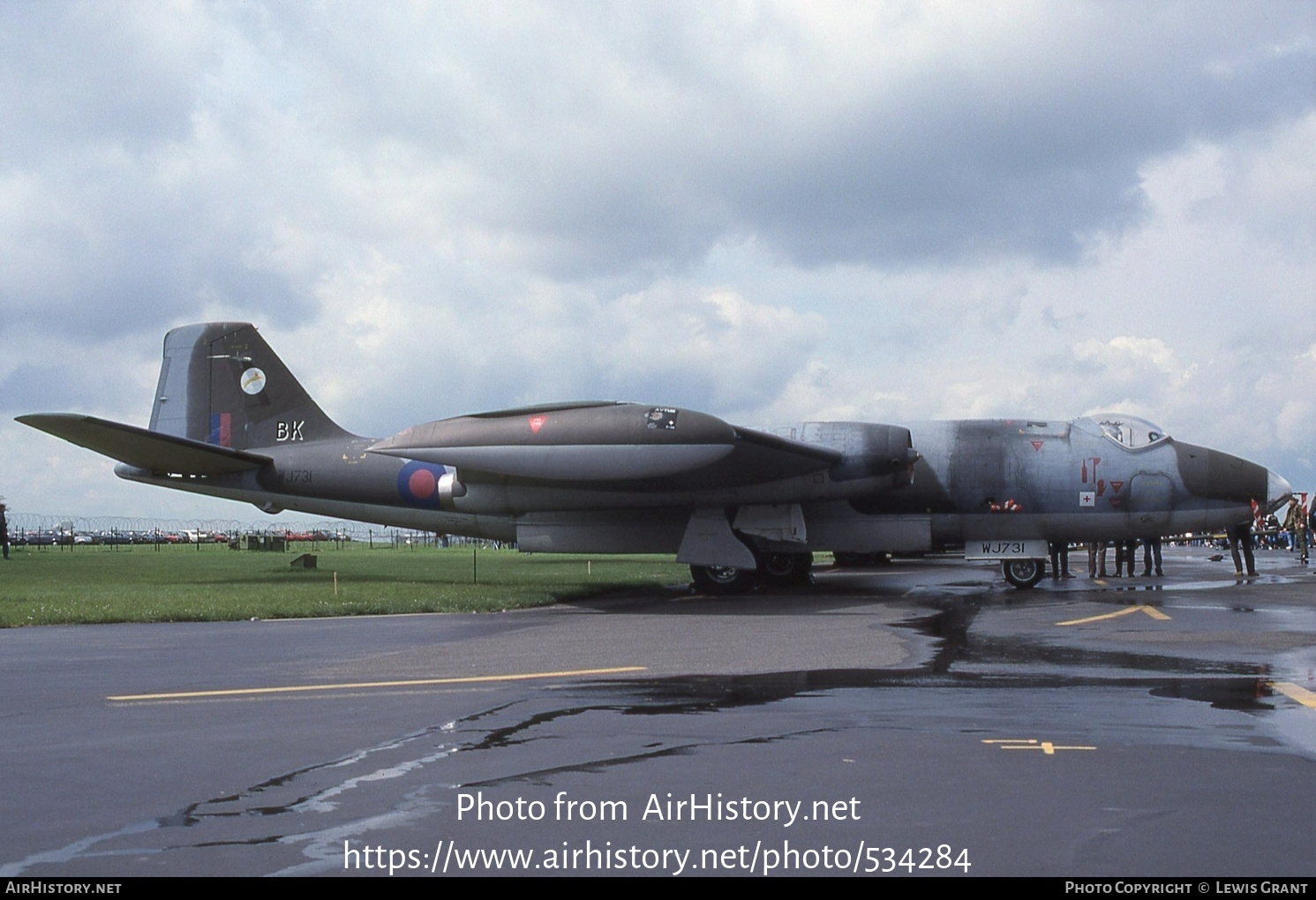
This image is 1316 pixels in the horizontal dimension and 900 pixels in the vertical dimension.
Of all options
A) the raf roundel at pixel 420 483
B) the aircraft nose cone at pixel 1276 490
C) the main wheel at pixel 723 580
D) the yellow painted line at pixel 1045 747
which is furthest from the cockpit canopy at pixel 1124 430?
the yellow painted line at pixel 1045 747

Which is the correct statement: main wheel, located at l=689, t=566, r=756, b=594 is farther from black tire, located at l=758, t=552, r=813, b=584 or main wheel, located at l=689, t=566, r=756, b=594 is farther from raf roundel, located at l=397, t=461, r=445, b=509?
raf roundel, located at l=397, t=461, r=445, b=509

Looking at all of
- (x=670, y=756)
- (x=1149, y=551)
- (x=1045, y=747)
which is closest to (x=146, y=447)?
(x=670, y=756)

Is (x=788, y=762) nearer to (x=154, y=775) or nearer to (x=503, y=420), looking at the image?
(x=154, y=775)

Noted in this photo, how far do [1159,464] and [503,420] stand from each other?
12.8 metres

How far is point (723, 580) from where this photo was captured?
22438mm

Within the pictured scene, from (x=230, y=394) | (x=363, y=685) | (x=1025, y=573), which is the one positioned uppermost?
(x=230, y=394)

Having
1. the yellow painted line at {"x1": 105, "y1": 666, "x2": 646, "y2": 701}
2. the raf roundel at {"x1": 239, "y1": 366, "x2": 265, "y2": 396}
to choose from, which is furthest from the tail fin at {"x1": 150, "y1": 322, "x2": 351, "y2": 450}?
the yellow painted line at {"x1": 105, "y1": 666, "x2": 646, "y2": 701}

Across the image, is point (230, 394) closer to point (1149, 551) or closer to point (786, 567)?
point (786, 567)

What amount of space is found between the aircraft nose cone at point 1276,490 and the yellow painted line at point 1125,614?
6.84 meters

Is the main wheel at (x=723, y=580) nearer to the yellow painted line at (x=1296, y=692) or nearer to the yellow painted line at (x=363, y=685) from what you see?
the yellow painted line at (x=363, y=685)

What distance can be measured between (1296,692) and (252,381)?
76.9 feet

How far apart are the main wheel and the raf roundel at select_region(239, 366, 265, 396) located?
1156cm

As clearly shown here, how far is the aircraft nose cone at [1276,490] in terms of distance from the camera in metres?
21.7

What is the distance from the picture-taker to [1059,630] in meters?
13.3
